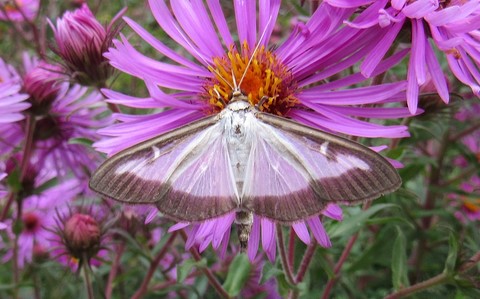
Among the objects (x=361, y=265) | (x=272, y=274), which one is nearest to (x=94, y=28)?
(x=272, y=274)

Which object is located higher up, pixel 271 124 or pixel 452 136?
pixel 452 136

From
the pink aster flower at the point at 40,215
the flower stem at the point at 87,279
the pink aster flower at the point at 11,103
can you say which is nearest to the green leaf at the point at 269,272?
the flower stem at the point at 87,279

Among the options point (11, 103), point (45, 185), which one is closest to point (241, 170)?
point (11, 103)

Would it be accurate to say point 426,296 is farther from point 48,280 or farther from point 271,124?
point 48,280

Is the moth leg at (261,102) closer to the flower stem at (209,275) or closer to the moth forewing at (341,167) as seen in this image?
the moth forewing at (341,167)

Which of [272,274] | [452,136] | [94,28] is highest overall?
[452,136]

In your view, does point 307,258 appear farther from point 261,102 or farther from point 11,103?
point 11,103
